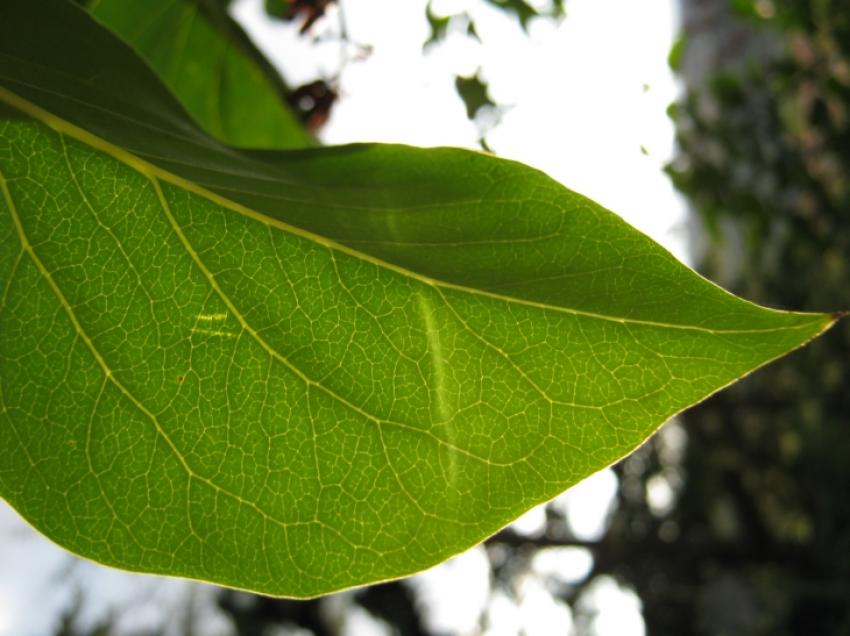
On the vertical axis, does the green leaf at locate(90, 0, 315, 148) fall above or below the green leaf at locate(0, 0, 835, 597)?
above

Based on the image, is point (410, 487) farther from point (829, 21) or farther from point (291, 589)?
point (829, 21)

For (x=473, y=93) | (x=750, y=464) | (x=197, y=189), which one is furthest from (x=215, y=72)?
(x=750, y=464)

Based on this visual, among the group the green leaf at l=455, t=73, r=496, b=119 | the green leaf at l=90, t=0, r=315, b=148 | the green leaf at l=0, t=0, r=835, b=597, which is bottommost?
the green leaf at l=0, t=0, r=835, b=597

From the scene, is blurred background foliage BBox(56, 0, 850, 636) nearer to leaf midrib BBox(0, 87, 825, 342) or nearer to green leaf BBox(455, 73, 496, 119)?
green leaf BBox(455, 73, 496, 119)

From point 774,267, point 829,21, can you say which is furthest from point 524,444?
point 774,267

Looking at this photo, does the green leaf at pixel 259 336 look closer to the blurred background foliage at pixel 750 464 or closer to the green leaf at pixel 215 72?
the green leaf at pixel 215 72

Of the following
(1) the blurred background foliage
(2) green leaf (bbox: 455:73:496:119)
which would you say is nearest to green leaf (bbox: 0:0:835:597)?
(2) green leaf (bbox: 455:73:496:119)
